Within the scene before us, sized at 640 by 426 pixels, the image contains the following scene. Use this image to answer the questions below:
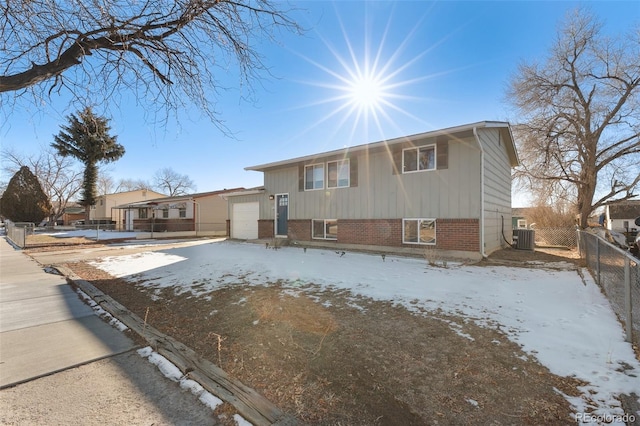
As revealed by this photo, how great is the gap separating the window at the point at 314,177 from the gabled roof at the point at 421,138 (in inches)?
23.2

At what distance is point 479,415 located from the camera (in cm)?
219

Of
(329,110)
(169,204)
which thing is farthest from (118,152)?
(329,110)

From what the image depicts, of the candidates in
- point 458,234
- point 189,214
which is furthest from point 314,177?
point 189,214

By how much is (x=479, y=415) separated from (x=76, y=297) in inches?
274

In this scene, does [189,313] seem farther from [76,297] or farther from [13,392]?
[76,297]

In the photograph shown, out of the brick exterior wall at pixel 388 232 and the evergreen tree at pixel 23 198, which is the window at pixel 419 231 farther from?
the evergreen tree at pixel 23 198

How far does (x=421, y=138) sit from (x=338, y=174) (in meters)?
3.96

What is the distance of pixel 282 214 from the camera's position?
1502 cm

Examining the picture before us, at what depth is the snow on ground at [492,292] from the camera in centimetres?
282

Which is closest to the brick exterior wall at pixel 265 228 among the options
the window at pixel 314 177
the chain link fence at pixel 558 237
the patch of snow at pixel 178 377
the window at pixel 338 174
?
the window at pixel 314 177

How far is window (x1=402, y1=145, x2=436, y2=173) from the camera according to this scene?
34.1 feet

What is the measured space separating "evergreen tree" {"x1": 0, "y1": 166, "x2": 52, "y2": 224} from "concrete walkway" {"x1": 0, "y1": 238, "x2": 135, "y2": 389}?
3359 centimetres

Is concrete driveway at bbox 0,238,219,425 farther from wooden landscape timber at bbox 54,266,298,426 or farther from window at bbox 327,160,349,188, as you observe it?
window at bbox 327,160,349,188

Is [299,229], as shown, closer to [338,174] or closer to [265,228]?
[265,228]
